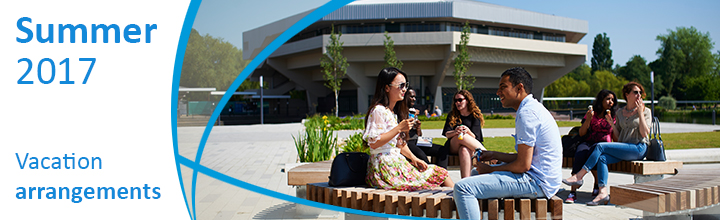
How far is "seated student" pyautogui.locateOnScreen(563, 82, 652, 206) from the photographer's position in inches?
214

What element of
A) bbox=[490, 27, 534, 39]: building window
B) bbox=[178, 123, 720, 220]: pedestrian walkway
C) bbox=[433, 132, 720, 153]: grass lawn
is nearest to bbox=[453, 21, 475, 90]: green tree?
bbox=[490, 27, 534, 39]: building window

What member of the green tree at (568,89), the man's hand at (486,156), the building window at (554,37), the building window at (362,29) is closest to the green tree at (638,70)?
the green tree at (568,89)

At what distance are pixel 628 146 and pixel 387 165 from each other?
3.34m

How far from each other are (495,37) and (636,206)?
33262 mm

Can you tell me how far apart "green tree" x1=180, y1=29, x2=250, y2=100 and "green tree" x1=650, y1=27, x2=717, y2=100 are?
70.5 ft

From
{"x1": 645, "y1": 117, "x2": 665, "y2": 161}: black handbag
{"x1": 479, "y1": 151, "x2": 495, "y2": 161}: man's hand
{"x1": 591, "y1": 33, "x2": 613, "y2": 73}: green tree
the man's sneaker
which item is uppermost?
{"x1": 591, "y1": 33, "x2": 613, "y2": 73}: green tree

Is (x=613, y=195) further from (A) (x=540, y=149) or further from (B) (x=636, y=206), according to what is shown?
(A) (x=540, y=149)

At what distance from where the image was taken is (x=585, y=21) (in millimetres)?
40656

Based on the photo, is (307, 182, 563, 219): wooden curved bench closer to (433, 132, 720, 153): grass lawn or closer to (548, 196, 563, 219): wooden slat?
(548, 196, 563, 219): wooden slat

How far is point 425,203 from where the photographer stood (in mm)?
3201

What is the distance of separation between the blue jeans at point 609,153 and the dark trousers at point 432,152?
155cm

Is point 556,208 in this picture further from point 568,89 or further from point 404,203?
point 568,89

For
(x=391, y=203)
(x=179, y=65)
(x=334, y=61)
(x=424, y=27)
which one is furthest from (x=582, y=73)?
(x=391, y=203)

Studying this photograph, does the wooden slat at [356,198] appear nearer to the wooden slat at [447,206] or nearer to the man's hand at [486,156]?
the wooden slat at [447,206]
